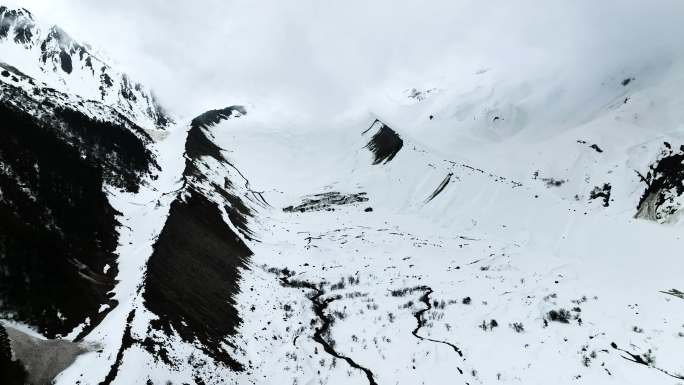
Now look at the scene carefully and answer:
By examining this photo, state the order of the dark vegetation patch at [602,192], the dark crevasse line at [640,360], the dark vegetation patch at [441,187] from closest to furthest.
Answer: the dark crevasse line at [640,360] < the dark vegetation patch at [441,187] < the dark vegetation patch at [602,192]

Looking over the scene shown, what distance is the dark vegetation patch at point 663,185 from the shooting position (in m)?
40.8

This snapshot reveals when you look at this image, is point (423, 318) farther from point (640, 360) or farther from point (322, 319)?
point (640, 360)

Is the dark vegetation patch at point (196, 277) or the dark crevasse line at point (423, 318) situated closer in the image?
the dark vegetation patch at point (196, 277)

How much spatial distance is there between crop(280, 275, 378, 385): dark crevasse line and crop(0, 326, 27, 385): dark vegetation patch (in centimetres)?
942

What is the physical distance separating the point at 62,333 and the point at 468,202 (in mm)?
37703

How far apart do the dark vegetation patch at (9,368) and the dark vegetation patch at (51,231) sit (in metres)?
1.77

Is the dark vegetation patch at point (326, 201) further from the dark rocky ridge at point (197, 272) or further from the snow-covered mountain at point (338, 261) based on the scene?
the dark rocky ridge at point (197, 272)

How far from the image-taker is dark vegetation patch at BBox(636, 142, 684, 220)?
40.8 metres

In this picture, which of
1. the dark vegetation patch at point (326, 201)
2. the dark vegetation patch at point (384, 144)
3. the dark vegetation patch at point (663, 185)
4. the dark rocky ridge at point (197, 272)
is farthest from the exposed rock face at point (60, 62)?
the dark vegetation patch at point (663, 185)

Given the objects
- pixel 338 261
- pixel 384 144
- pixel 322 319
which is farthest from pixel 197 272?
pixel 384 144

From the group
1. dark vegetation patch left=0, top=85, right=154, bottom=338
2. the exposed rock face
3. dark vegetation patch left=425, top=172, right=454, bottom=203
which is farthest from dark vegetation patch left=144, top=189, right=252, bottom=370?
the exposed rock face

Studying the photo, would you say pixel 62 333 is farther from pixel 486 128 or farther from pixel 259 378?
pixel 486 128

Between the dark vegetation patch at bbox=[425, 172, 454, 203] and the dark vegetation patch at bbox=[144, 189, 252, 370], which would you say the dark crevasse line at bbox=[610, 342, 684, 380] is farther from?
the dark vegetation patch at bbox=[425, 172, 454, 203]

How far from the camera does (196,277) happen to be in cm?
2280
